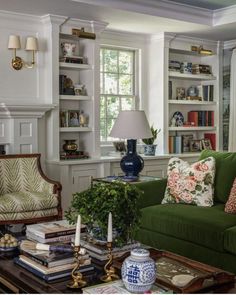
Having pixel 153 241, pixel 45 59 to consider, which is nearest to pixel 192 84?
pixel 45 59

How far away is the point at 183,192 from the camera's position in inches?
148

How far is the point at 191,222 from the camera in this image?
3.27 meters

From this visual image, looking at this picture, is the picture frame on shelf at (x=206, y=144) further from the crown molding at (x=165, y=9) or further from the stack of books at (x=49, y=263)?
the stack of books at (x=49, y=263)

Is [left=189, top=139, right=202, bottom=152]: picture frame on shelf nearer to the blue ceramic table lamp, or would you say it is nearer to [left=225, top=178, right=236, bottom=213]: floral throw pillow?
the blue ceramic table lamp

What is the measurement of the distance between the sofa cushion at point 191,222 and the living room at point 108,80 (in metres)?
0.17

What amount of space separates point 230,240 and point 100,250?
3.34ft

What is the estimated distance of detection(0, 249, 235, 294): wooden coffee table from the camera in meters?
2.02

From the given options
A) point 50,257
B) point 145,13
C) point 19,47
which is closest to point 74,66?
point 19,47

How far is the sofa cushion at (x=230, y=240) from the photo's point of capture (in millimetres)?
2951

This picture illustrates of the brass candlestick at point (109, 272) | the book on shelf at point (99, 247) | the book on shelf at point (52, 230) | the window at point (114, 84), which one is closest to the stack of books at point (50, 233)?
the book on shelf at point (52, 230)

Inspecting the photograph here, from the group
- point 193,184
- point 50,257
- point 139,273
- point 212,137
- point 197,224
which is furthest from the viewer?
point 212,137

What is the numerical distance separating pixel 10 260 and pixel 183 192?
69.5 inches

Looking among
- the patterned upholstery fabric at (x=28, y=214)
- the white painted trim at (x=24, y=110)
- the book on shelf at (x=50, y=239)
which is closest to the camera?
the book on shelf at (x=50, y=239)

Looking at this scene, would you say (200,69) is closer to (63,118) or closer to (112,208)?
(63,118)
